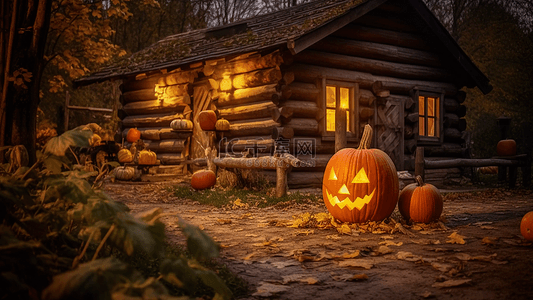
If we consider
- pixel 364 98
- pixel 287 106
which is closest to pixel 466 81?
pixel 364 98

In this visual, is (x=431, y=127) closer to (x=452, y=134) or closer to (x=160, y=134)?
(x=452, y=134)

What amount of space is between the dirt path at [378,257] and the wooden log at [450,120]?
7.63 metres

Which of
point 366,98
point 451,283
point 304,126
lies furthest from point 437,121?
point 451,283

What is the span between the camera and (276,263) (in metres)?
3.86

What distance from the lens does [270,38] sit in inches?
420

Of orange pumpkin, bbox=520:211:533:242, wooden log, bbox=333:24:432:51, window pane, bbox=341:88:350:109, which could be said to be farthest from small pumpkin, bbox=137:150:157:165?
orange pumpkin, bbox=520:211:533:242

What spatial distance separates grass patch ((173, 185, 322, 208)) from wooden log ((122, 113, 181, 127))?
5.38 m

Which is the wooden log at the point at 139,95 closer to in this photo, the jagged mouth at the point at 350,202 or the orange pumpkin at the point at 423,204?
the jagged mouth at the point at 350,202

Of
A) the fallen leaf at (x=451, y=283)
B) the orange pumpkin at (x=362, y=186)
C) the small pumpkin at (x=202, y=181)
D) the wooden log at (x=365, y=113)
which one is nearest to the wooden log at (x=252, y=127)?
the small pumpkin at (x=202, y=181)

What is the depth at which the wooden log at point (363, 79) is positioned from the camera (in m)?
10.9

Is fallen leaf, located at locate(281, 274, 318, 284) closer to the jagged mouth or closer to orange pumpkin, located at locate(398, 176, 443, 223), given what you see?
the jagged mouth

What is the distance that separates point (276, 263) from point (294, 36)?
652cm

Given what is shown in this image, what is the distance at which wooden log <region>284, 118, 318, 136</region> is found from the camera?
35.2 feet

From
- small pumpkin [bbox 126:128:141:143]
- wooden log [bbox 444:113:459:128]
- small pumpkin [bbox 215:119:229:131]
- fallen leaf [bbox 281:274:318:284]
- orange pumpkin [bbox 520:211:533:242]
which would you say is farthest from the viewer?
small pumpkin [bbox 126:128:141:143]
